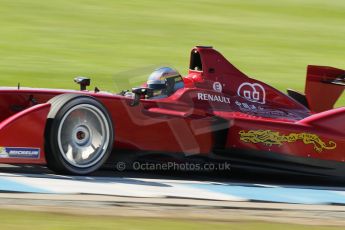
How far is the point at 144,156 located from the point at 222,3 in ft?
56.0

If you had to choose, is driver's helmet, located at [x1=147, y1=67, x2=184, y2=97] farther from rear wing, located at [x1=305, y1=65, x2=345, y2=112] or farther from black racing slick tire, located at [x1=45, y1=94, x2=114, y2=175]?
rear wing, located at [x1=305, y1=65, x2=345, y2=112]

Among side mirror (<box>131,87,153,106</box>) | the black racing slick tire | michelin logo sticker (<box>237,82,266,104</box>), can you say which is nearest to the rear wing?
michelin logo sticker (<box>237,82,266,104</box>)

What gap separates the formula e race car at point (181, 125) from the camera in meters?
7.39

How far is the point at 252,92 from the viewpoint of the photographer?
29.8 feet

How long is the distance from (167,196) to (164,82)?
1997mm

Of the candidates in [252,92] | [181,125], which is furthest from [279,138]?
[181,125]

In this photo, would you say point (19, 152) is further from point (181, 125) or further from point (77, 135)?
point (181, 125)

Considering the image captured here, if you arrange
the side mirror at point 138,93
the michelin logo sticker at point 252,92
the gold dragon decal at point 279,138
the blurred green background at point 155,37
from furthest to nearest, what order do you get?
1. the blurred green background at point 155,37
2. the michelin logo sticker at point 252,92
3. the gold dragon decal at point 279,138
4. the side mirror at point 138,93

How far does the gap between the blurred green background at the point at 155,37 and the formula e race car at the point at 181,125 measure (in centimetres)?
515

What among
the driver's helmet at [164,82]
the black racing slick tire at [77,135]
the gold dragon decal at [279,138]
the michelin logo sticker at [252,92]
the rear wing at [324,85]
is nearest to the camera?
the black racing slick tire at [77,135]

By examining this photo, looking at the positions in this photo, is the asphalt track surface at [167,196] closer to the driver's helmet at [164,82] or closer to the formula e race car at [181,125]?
the formula e race car at [181,125]

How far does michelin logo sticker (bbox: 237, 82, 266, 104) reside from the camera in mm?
9023

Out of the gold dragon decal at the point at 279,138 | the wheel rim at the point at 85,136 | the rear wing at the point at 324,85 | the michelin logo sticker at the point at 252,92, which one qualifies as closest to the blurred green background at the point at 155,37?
the rear wing at the point at 324,85

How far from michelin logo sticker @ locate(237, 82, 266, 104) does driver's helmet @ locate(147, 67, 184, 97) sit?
0.72 metres
